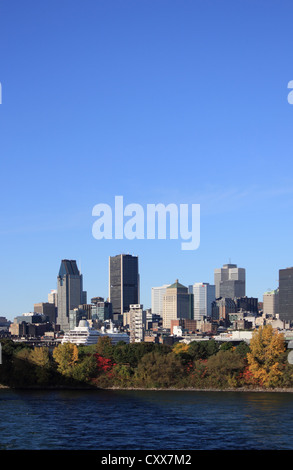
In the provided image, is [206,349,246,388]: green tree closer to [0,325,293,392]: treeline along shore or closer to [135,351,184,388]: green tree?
[0,325,293,392]: treeline along shore

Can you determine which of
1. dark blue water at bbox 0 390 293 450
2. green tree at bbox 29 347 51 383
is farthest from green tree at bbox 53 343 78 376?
dark blue water at bbox 0 390 293 450

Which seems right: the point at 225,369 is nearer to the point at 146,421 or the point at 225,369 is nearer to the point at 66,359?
the point at 66,359

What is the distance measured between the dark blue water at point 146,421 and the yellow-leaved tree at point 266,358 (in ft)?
30.6

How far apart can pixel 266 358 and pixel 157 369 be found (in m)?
17.1

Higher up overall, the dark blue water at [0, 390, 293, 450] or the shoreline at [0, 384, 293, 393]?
the dark blue water at [0, 390, 293, 450]

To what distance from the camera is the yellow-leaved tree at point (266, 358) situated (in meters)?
110

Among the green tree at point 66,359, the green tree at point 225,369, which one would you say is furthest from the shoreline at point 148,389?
the green tree at point 66,359

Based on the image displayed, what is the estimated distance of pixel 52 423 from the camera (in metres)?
68.6

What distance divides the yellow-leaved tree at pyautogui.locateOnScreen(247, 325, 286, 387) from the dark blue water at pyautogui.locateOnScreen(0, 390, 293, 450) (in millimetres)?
9342

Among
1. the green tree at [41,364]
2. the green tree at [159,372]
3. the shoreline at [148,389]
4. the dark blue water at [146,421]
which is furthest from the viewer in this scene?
the green tree at [41,364]

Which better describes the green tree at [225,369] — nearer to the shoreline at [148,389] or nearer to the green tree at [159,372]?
the shoreline at [148,389]

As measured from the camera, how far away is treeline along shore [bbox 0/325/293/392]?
362ft

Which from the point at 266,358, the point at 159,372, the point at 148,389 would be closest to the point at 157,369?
the point at 159,372
